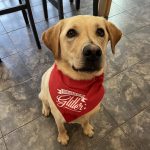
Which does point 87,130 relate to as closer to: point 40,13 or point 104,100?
point 104,100

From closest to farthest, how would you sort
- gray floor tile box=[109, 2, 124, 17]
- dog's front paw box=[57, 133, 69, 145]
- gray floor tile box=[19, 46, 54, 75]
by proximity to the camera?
dog's front paw box=[57, 133, 69, 145] < gray floor tile box=[19, 46, 54, 75] < gray floor tile box=[109, 2, 124, 17]

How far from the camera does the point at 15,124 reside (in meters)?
1.89

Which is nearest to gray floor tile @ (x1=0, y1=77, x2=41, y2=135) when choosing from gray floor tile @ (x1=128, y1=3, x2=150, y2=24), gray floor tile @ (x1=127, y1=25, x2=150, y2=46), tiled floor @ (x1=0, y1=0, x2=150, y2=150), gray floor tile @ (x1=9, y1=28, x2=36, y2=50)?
tiled floor @ (x1=0, y1=0, x2=150, y2=150)

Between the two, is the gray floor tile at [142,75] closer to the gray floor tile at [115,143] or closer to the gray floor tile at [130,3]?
the gray floor tile at [115,143]

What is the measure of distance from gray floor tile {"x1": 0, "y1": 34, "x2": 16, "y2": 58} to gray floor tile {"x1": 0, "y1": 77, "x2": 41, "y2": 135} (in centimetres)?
52

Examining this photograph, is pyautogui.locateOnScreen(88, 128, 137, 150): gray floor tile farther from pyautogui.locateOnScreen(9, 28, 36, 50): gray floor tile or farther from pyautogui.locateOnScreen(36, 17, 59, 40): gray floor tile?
pyautogui.locateOnScreen(36, 17, 59, 40): gray floor tile

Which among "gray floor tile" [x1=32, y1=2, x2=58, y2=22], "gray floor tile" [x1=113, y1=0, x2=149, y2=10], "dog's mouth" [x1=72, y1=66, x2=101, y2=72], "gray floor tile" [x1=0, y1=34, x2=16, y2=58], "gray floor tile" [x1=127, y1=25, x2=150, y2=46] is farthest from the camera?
"gray floor tile" [x1=113, y1=0, x2=149, y2=10]

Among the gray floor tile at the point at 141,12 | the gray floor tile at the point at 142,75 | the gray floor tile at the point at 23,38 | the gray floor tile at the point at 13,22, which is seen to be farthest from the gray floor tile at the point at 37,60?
the gray floor tile at the point at 141,12

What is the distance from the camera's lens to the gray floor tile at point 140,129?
1790 millimetres

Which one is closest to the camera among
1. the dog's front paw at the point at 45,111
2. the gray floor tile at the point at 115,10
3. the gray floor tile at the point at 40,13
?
the dog's front paw at the point at 45,111

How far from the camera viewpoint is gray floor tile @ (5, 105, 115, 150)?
5.81 ft

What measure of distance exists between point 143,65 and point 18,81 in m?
1.42

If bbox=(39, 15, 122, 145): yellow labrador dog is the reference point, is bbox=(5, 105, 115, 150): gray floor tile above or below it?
below

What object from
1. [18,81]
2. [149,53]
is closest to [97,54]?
[18,81]
